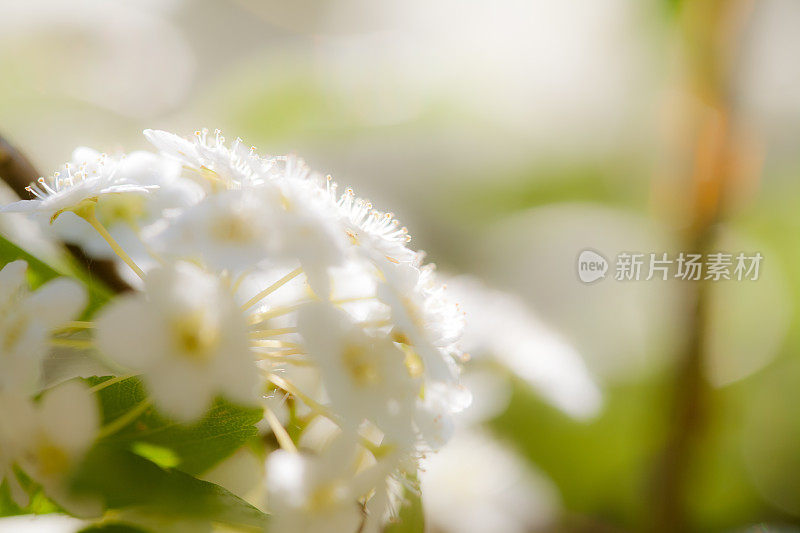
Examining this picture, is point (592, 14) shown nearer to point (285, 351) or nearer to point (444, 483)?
point (444, 483)

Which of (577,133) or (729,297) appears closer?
(729,297)

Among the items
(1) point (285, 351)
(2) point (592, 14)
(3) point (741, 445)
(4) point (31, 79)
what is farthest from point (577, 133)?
(1) point (285, 351)

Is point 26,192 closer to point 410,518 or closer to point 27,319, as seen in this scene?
point 27,319

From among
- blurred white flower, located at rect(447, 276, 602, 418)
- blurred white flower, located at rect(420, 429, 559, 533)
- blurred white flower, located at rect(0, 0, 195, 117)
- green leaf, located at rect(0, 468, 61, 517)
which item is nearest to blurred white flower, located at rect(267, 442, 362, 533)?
green leaf, located at rect(0, 468, 61, 517)

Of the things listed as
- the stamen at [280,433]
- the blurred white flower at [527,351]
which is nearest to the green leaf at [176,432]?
the stamen at [280,433]

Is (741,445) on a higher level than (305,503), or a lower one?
lower
